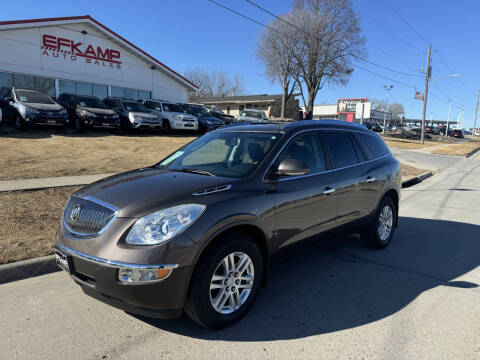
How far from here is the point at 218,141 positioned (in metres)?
4.40

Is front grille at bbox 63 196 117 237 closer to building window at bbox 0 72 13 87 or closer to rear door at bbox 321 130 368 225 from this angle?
rear door at bbox 321 130 368 225

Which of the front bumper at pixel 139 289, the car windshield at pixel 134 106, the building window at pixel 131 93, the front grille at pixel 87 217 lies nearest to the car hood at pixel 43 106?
the car windshield at pixel 134 106

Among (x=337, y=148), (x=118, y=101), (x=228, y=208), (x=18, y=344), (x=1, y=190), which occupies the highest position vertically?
(x=118, y=101)

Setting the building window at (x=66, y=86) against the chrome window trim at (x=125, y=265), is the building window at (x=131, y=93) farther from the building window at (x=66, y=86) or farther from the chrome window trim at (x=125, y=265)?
the chrome window trim at (x=125, y=265)

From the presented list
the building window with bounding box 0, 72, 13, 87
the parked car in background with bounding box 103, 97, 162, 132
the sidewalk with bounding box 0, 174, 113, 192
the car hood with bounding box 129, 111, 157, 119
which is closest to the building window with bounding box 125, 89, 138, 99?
the parked car in background with bounding box 103, 97, 162, 132

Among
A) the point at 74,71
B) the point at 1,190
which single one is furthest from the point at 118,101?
the point at 1,190

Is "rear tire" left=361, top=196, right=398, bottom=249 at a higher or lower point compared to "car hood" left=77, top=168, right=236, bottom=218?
lower

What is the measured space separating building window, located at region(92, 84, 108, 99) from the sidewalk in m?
15.9

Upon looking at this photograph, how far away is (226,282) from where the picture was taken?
3.04 m

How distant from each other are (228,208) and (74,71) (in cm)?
2186

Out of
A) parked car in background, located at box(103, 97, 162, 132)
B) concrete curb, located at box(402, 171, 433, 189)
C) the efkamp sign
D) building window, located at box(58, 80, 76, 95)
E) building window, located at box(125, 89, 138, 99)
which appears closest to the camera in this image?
concrete curb, located at box(402, 171, 433, 189)

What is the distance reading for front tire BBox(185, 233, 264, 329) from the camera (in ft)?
9.24

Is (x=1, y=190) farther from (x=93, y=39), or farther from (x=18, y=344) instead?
(x=93, y=39)

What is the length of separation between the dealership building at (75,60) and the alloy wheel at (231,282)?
20529mm
